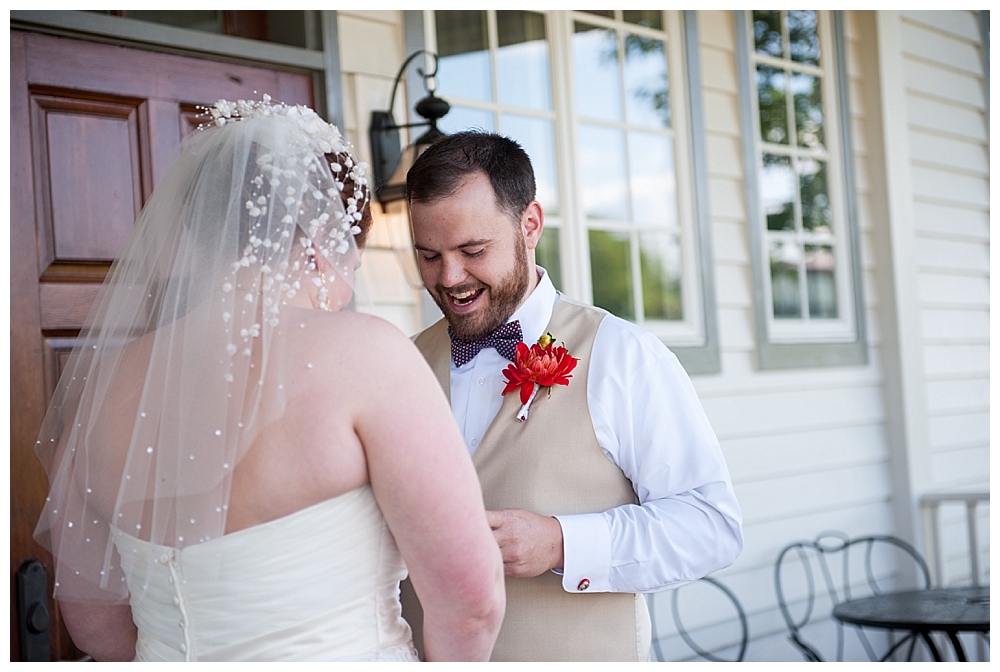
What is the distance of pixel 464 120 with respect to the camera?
11.8 feet

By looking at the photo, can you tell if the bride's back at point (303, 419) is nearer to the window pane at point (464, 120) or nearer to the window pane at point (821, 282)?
the window pane at point (464, 120)

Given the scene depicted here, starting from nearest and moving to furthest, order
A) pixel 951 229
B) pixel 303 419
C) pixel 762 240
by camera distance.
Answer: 1. pixel 303 419
2. pixel 762 240
3. pixel 951 229

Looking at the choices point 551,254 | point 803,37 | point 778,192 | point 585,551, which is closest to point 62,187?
point 585,551

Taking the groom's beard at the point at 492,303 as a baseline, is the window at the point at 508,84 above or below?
above

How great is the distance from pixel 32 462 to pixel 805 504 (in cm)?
337

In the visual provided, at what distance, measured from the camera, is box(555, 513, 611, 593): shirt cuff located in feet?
6.21

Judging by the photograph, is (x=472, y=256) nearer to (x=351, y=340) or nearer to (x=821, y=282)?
(x=351, y=340)

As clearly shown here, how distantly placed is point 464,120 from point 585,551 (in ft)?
6.89

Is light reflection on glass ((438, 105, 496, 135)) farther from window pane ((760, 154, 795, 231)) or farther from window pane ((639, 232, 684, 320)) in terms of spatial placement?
window pane ((760, 154, 795, 231))

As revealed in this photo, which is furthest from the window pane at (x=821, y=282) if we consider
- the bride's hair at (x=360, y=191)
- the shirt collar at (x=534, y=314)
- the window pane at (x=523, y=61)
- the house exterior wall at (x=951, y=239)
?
the bride's hair at (x=360, y=191)

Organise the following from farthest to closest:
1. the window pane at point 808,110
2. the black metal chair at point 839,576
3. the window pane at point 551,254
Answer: the window pane at point 808,110 → the black metal chair at point 839,576 → the window pane at point 551,254

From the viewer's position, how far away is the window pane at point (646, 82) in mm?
4254

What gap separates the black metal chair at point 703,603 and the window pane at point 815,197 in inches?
72.9

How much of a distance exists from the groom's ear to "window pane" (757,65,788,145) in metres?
2.92
